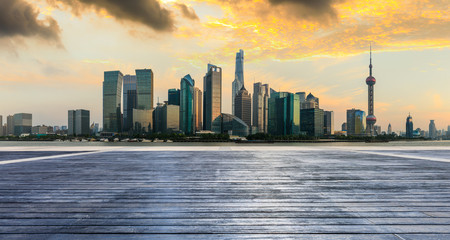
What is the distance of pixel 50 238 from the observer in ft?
13.2

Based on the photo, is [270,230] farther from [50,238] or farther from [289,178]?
[289,178]

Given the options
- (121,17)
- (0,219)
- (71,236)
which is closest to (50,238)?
(71,236)

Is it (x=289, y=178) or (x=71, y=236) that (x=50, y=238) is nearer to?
(x=71, y=236)

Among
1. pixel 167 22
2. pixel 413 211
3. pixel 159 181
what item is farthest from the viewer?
pixel 167 22

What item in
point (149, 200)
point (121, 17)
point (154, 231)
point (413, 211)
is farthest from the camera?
point (121, 17)

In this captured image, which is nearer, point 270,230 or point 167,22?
point 270,230

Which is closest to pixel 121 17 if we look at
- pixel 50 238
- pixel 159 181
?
pixel 159 181

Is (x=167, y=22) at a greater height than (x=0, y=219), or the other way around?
(x=167, y=22)

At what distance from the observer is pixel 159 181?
8.26 m

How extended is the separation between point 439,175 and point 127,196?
11.8 metres

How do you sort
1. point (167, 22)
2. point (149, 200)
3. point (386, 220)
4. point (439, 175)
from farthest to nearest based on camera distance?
point (167, 22), point (439, 175), point (149, 200), point (386, 220)

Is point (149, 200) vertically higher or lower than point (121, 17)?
lower

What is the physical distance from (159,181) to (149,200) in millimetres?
2222

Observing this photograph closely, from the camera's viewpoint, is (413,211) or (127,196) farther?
(127,196)
